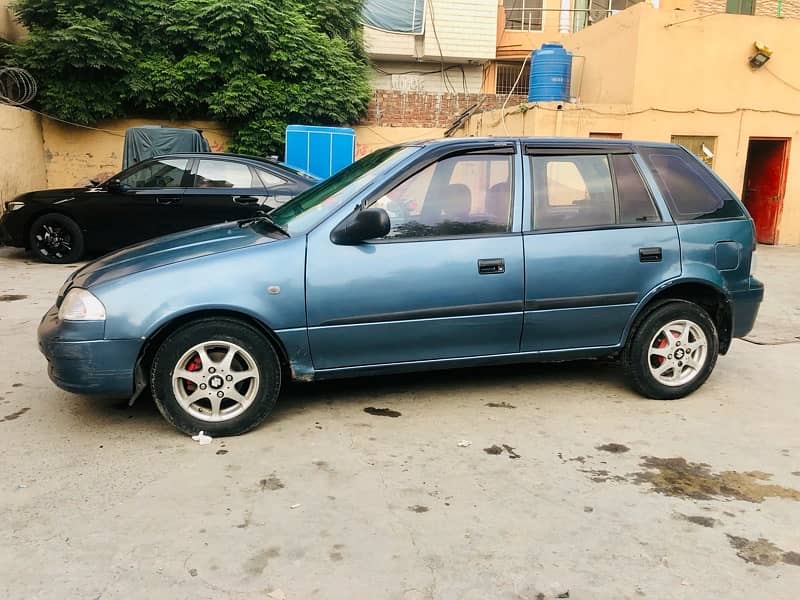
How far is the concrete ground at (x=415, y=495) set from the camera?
2.62 m

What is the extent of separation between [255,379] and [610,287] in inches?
91.0

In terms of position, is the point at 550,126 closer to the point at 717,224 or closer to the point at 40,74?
the point at 717,224

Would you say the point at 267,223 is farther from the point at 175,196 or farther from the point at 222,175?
the point at 175,196

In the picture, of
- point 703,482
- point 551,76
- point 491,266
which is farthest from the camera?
point 551,76

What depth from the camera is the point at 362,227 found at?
3809 mm

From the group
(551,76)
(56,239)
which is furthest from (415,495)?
(551,76)

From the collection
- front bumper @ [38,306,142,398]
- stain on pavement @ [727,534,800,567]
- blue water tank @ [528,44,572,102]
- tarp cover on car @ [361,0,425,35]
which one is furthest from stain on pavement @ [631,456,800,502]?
tarp cover on car @ [361,0,425,35]

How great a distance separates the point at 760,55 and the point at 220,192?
10.7 metres

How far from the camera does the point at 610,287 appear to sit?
14.1 feet

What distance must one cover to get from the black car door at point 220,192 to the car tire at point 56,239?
65.6 inches

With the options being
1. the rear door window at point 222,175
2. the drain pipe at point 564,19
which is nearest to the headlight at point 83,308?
the rear door window at point 222,175

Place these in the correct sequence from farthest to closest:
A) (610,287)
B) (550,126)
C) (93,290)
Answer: (550,126) → (610,287) → (93,290)

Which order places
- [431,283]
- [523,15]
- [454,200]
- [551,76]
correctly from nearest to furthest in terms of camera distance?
[431,283] < [454,200] < [551,76] < [523,15]

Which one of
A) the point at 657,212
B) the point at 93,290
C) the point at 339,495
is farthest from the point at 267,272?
the point at 657,212
